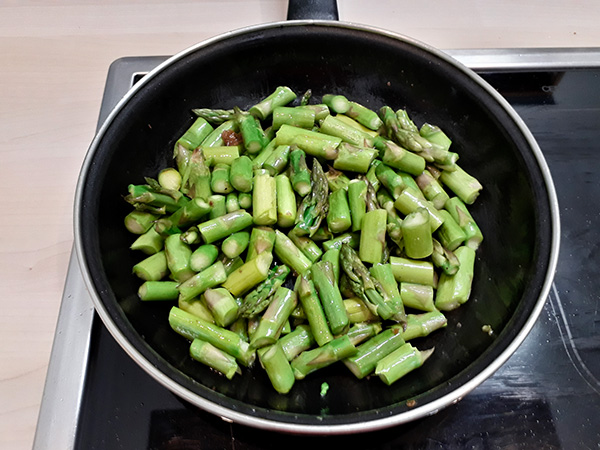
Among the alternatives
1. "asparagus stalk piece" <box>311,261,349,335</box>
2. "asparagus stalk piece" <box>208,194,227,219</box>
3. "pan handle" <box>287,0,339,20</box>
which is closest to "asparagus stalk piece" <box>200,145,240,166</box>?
"asparagus stalk piece" <box>208,194,227,219</box>

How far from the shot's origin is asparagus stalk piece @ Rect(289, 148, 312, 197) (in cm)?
167

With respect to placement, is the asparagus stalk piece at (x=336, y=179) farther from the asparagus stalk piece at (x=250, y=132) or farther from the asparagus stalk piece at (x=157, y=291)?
the asparagus stalk piece at (x=157, y=291)

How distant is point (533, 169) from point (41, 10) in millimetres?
2477

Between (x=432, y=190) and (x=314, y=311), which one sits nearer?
(x=314, y=311)

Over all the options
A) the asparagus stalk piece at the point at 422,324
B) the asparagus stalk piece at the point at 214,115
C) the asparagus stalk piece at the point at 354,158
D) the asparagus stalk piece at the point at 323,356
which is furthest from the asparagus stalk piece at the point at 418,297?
the asparagus stalk piece at the point at 214,115

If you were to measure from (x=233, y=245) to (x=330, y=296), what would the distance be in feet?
1.16

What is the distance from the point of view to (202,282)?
4.90ft

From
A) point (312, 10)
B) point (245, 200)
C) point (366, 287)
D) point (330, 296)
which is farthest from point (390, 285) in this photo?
point (312, 10)

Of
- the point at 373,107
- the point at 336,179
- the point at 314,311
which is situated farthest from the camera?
the point at 373,107

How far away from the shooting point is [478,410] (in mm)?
1472

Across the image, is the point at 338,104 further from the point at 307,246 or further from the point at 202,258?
the point at 202,258

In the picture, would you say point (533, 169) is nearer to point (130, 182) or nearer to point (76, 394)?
point (130, 182)

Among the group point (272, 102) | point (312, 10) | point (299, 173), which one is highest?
point (312, 10)

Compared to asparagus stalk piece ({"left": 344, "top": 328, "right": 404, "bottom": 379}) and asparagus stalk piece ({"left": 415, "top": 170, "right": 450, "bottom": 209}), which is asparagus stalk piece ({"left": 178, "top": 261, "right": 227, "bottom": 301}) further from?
asparagus stalk piece ({"left": 415, "top": 170, "right": 450, "bottom": 209})
